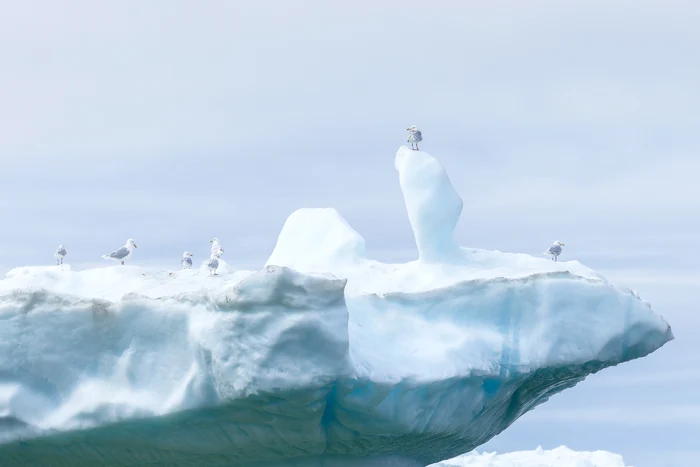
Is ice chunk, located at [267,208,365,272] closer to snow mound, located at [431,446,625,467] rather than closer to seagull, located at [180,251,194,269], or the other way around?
seagull, located at [180,251,194,269]

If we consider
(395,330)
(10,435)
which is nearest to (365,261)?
(395,330)

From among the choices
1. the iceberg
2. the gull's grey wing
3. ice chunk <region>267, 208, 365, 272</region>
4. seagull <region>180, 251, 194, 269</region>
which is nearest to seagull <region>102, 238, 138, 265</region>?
the gull's grey wing

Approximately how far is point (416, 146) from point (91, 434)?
5.68m

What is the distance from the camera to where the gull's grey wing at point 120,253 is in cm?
1531

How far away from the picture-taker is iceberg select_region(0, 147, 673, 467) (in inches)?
419

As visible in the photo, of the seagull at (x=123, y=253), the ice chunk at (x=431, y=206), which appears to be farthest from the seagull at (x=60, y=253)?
the ice chunk at (x=431, y=206)

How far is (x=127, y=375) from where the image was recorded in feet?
38.3

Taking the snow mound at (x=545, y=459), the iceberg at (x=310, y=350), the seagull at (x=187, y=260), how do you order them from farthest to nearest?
the snow mound at (x=545, y=459)
the seagull at (x=187, y=260)
the iceberg at (x=310, y=350)

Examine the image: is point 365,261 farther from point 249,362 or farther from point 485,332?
point 249,362

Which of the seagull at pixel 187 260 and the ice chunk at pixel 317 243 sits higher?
the ice chunk at pixel 317 243

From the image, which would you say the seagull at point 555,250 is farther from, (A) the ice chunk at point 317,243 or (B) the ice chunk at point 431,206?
(A) the ice chunk at point 317,243

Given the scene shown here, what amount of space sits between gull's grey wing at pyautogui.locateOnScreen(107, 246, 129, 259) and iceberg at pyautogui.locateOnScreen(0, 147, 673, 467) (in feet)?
5.52

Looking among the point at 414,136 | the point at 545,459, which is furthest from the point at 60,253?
the point at 545,459

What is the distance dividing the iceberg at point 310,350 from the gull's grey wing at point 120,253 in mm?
1683
